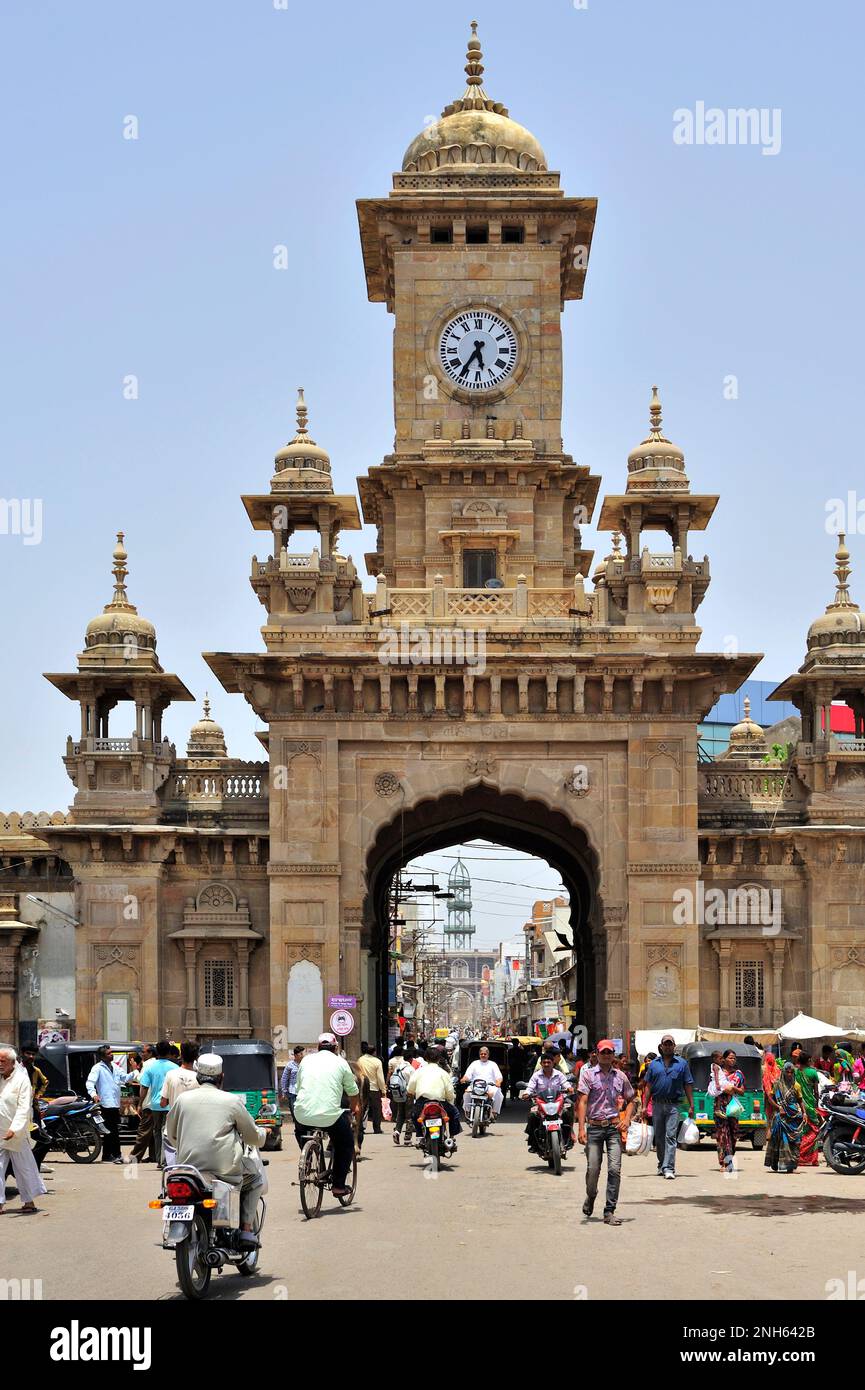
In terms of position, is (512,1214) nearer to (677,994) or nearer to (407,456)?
(677,994)

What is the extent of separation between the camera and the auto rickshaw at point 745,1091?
2823cm

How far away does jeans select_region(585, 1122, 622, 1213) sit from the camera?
58.2 ft

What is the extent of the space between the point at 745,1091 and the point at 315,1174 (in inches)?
464

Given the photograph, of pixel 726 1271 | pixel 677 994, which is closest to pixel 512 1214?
pixel 726 1271

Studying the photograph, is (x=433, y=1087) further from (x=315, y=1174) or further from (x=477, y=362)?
(x=477, y=362)

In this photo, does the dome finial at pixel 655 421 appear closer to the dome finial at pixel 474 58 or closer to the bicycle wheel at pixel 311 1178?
the dome finial at pixel 474 58

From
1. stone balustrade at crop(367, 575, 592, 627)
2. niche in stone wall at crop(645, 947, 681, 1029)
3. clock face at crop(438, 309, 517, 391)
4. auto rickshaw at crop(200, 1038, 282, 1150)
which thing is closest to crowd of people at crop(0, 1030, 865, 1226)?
auto rickshaw at crop(200, 1038, 282, 1150)

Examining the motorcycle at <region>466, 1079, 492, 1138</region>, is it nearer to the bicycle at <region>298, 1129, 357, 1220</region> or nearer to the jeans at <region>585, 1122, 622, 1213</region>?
the bicycle at <region>298, 1129, 357, 1220</region>

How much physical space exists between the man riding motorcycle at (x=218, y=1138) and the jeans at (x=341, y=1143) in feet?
15.3

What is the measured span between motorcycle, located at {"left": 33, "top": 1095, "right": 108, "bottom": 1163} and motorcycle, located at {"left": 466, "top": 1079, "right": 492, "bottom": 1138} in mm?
6711

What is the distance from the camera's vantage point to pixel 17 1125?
18.6 metres

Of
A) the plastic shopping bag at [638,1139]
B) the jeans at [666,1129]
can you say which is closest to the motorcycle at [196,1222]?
the jeans at [666,1129]

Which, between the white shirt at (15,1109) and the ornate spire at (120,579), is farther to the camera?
the ornate spire at (120,579)

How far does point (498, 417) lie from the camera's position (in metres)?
39.8
